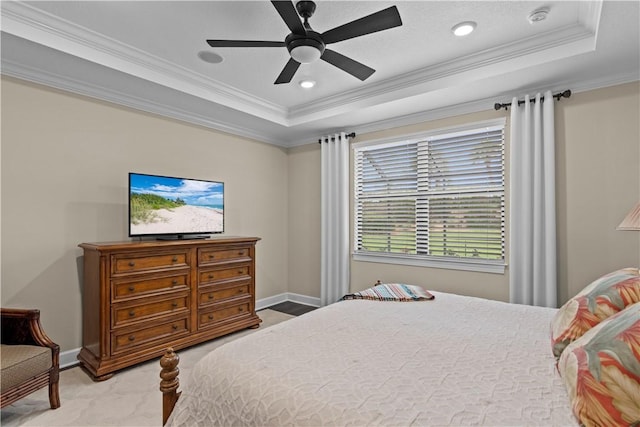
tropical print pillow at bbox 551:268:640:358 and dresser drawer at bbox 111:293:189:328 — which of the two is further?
dresser drawer at bbox 111:293:189:328

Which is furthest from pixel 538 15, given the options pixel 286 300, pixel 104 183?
pixel 286 300

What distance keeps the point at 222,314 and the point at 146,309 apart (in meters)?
0.84

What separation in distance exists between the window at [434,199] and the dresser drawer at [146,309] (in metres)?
2.27

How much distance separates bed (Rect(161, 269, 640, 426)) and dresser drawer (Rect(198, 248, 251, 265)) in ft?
5.74

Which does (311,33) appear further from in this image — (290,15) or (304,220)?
(304,220)

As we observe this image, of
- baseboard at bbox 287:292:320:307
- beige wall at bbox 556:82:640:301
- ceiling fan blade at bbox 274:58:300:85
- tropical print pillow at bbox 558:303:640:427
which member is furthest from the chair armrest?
beige wall at bbox 556:82:640:301

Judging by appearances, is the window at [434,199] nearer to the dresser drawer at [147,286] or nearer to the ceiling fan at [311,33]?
the ceiling fan at [311,33]

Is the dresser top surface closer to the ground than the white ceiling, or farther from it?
closer to the ground

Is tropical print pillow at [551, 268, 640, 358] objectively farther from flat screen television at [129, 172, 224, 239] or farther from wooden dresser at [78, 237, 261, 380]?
flat screen television at [129, 172, 224, 239]

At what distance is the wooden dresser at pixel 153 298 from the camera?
2688 mm

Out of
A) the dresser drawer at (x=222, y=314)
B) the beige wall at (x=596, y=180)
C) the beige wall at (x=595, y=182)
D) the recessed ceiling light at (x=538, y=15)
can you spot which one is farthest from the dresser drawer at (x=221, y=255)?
the recessed ceiling light at (x=538, y=15)

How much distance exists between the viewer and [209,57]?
2.90 metres

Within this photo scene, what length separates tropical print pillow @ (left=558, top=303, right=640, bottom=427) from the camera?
927mm

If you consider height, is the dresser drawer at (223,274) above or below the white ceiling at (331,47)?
below
